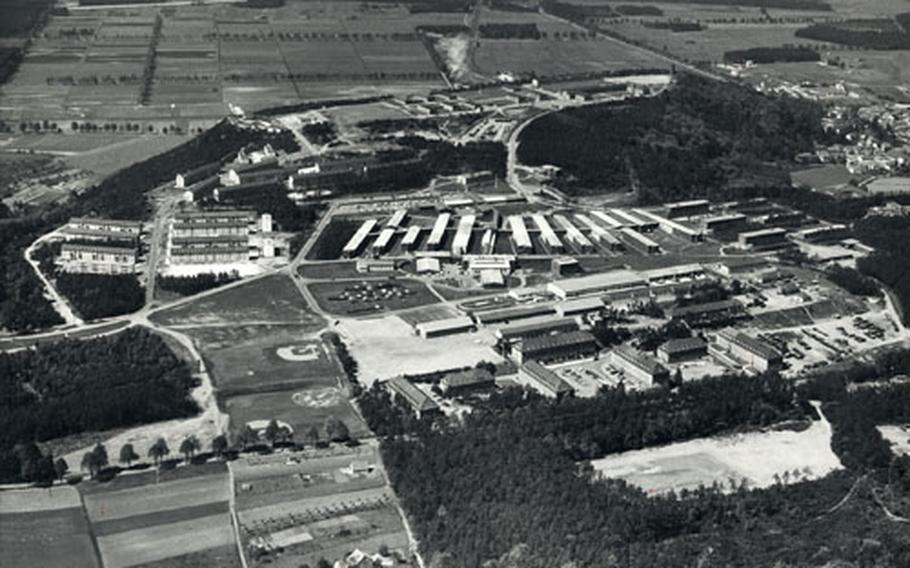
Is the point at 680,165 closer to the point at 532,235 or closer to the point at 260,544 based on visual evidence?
the point at 532,235

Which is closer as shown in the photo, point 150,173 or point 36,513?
point 36,513

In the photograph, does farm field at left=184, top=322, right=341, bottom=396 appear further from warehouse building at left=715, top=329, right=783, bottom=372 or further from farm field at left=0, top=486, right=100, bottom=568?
warehouse building at left=715, top=329, right=783, bottom=372

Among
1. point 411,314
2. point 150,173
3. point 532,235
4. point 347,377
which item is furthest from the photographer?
point 150,173

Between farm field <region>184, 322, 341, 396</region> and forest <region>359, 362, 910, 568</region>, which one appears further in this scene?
farm field <region>184, 322, 341, 396</region>

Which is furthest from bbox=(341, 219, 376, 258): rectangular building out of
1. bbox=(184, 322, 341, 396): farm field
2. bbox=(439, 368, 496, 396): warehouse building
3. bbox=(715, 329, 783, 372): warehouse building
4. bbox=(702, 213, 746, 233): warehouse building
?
bbox=(715, 329, 783, 372): warehouse building

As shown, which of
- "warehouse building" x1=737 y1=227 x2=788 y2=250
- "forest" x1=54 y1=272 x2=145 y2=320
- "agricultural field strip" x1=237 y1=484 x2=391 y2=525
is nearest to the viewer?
"agricultural field strip" x1=237 y1=484 x2=391 y2=525

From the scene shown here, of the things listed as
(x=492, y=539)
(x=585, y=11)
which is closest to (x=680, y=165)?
(x=492, y=539)

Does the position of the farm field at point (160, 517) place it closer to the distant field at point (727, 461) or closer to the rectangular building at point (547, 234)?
the distant field at point (727, 461)
